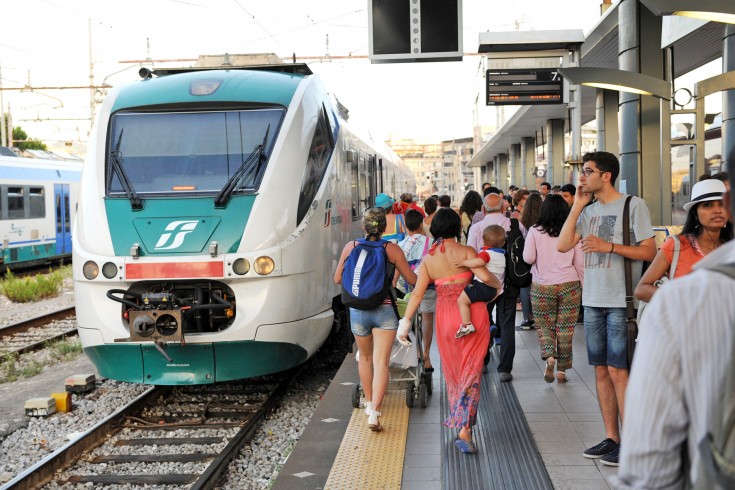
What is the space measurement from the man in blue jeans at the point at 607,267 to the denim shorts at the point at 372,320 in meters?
1.48

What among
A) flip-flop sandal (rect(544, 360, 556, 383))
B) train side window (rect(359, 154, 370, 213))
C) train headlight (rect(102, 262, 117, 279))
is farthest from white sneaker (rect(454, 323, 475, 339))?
train side window (rect(359, 154, 370, 213))

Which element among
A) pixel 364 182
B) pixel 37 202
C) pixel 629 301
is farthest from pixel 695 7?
pixel 37 202

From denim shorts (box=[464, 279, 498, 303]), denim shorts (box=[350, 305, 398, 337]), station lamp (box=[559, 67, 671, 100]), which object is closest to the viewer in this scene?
denim shorts (box=[464, 279, 498, 303])

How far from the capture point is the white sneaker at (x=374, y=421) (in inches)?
246

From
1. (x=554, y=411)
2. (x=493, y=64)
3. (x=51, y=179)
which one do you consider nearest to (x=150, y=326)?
(x=554, y=411)

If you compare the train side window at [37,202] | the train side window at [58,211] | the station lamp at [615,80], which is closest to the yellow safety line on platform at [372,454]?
the station lamp at [615,80]

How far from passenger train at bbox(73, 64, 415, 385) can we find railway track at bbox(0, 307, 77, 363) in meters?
4.05

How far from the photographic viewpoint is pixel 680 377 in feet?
5.49

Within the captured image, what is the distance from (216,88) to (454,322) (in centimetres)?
391

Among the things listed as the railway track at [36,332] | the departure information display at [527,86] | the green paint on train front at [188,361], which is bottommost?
the railway track at [36,332]

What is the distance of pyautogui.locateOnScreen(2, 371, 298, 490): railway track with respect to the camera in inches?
242

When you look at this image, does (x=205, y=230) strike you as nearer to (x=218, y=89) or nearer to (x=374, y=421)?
(x=218, y=89)

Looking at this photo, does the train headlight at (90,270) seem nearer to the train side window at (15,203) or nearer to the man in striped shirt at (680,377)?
the man in striped shirt at (680,377)

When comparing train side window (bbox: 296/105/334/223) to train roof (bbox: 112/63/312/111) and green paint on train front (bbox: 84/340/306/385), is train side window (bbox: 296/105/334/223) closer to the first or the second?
train roof (bbox: 112/63/312/111)
